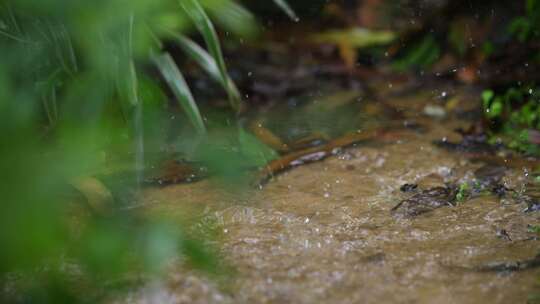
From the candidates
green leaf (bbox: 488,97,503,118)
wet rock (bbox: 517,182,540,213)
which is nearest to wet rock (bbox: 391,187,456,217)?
wet rock (bbox: 517,182,540,213)

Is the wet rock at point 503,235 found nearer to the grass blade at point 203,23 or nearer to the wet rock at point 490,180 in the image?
the wet rock at point 490,180

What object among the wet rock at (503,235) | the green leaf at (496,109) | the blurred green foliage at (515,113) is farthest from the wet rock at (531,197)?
the green leaf at (496,109)

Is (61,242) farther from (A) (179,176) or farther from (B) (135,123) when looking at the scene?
(A) (179,176)

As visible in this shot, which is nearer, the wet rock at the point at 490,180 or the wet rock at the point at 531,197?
the wet rock at the point at 531,197

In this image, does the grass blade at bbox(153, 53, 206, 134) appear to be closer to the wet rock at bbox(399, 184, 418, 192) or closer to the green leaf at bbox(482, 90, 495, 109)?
the wet rock at bbox(399, 184, 418, 192)

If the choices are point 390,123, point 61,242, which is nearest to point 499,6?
point 390,123

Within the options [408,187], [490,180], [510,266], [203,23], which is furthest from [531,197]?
[203,23]
